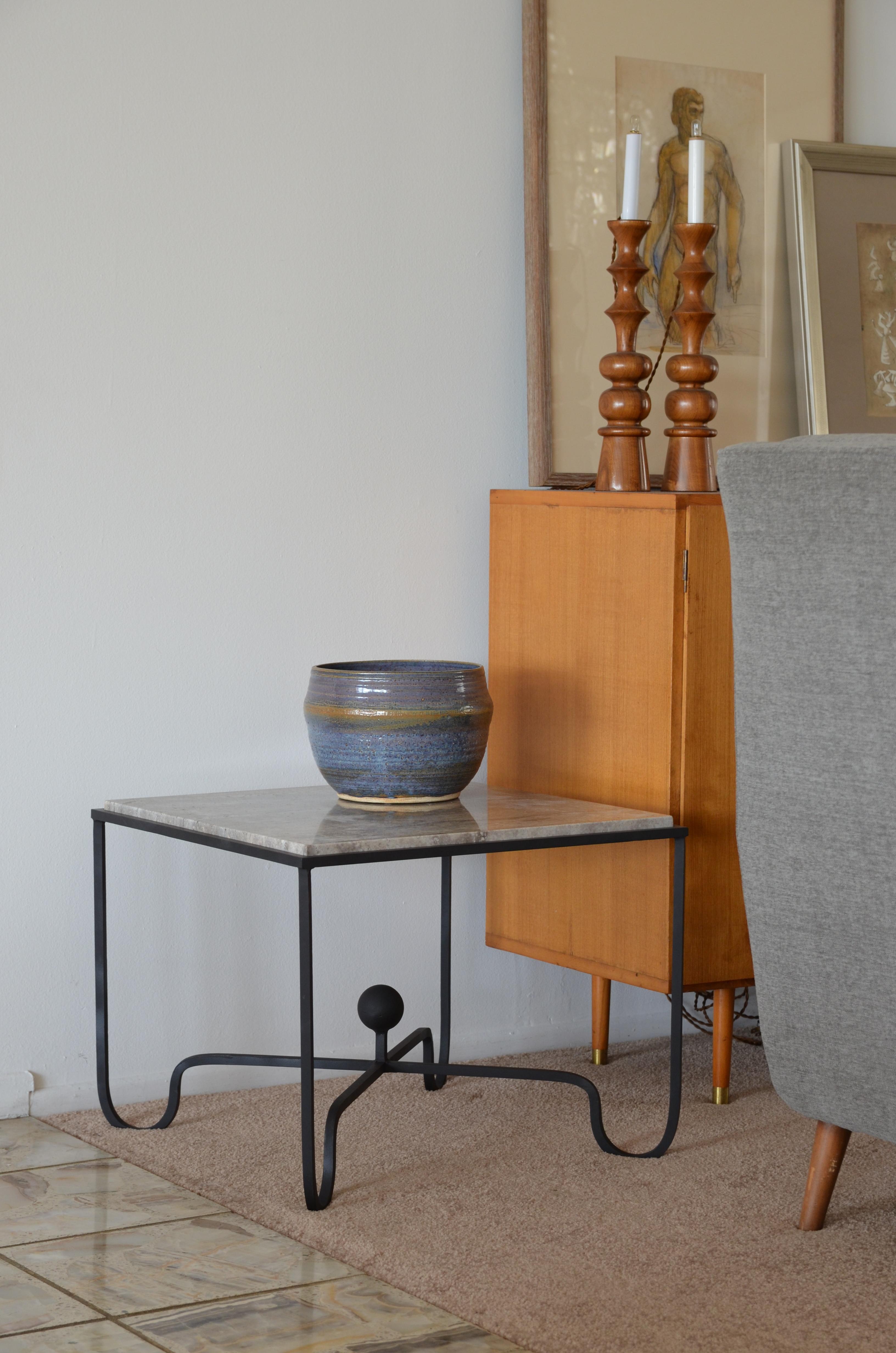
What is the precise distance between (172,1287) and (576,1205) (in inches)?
19.3

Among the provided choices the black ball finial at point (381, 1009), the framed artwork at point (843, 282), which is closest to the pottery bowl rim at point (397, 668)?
the black ball finial at point (381, 1009)

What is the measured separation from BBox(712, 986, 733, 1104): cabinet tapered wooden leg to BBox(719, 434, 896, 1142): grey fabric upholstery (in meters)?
0.51

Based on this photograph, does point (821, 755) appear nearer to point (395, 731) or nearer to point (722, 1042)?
point (395, 731)

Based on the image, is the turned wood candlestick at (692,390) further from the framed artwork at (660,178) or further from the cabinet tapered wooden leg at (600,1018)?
the cabinet tapered wooden leg at (600,1018)

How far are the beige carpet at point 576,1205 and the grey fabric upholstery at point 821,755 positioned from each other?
181 millimetres

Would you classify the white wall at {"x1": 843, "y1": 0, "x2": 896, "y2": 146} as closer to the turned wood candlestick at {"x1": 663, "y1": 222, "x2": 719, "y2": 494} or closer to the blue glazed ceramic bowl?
the turned wood candlestick at {"x1": 663, "y1": 222, "x2": 719, "y2": 494}

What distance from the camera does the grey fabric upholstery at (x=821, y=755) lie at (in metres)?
1.54

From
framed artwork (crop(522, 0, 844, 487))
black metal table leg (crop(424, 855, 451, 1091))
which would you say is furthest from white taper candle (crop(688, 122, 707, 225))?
black metal table leg (crop(424, 855, 451, 1091))

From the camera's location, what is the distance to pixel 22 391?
2.17m

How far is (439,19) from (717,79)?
1.67 ft

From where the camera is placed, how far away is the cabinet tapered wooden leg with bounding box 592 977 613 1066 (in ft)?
8.09

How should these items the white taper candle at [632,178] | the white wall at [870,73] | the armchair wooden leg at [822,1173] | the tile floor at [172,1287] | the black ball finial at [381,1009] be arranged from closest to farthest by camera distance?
the tile floor at [172,1287] < the armchair wooden leg at [822,1173] < the black ball finial at [381,1009] < the white taper candle at [632,178] < the white wall at [870,73]

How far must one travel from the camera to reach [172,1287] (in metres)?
1.61

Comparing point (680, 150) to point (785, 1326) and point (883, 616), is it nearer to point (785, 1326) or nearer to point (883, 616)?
point (883, 616)
